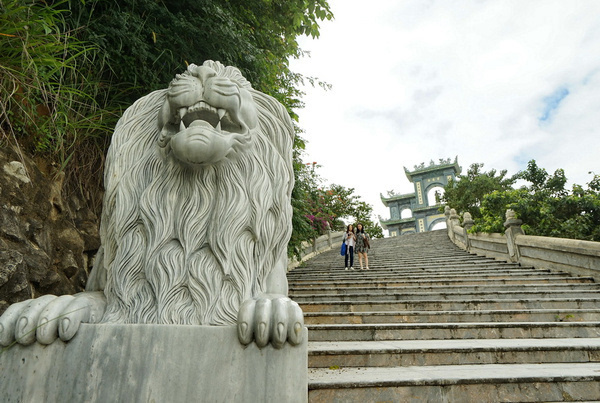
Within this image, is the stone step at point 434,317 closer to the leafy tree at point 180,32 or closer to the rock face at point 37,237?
the rock face at point 37,237

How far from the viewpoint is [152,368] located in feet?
3.64

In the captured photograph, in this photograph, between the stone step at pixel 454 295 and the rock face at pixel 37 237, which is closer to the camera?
the rock face at pixel 37 237

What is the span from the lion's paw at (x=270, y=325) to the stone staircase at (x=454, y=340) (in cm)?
78

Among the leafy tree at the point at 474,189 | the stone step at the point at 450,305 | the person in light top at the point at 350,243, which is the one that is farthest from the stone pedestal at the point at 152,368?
the leafy tree at the point at 474,189

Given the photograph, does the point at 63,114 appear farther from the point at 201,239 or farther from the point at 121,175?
the point at 201,239

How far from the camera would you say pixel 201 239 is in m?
1.36

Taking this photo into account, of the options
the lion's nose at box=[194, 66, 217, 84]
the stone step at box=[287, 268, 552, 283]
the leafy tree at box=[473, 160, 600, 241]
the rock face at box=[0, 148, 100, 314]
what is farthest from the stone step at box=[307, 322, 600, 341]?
the leafy tree at box=[473, 160, 600, 241]

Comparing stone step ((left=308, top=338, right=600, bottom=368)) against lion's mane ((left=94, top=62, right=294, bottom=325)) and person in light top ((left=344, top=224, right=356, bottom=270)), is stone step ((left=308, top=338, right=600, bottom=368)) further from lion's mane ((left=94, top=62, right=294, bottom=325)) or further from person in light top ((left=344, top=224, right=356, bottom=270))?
person in light top ((left=344, top=224, right=356, bottom=270))

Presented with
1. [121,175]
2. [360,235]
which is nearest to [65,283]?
[121,175]

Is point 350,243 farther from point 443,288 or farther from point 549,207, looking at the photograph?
point 549,207

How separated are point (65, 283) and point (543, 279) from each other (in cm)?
596

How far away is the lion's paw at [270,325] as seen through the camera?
1.12 meters

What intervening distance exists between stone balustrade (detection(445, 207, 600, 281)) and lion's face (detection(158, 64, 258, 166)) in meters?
5.78

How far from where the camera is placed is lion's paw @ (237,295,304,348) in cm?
112
